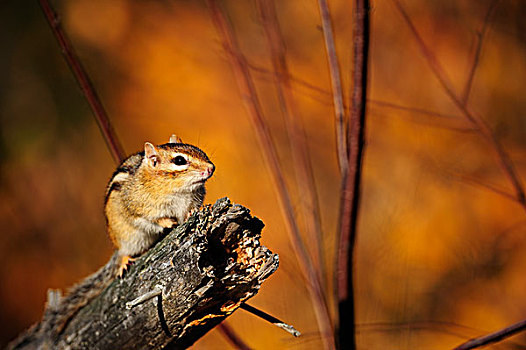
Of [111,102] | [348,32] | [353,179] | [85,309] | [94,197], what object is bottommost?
[85,309]

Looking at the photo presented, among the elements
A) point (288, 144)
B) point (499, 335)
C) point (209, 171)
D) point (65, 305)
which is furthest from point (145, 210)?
point (288, 144)

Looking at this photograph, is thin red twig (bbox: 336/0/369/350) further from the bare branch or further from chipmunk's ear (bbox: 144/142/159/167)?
chipmunk's ear (bbox: 144/142/159/167)

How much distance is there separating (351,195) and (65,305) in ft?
4.02

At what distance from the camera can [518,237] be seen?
440cm

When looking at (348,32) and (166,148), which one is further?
(348,32)

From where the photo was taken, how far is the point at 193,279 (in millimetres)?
1336

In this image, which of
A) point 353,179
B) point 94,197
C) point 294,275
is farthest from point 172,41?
point 353,179

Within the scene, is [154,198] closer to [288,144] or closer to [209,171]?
[209,171]

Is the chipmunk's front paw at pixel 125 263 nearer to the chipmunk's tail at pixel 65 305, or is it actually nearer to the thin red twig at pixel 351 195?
the chipmunk's tail at pixel 65 305

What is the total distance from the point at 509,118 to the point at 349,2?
1.72m

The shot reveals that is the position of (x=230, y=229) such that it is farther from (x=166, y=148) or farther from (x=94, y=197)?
(x=94, y=197)

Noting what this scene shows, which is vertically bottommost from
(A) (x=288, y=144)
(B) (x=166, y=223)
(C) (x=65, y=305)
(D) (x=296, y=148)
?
(C) (x=65, y=305)

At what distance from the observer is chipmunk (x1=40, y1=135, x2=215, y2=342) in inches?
76.0

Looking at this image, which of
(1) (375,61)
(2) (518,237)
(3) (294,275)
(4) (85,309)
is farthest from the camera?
(1) (375,61)
